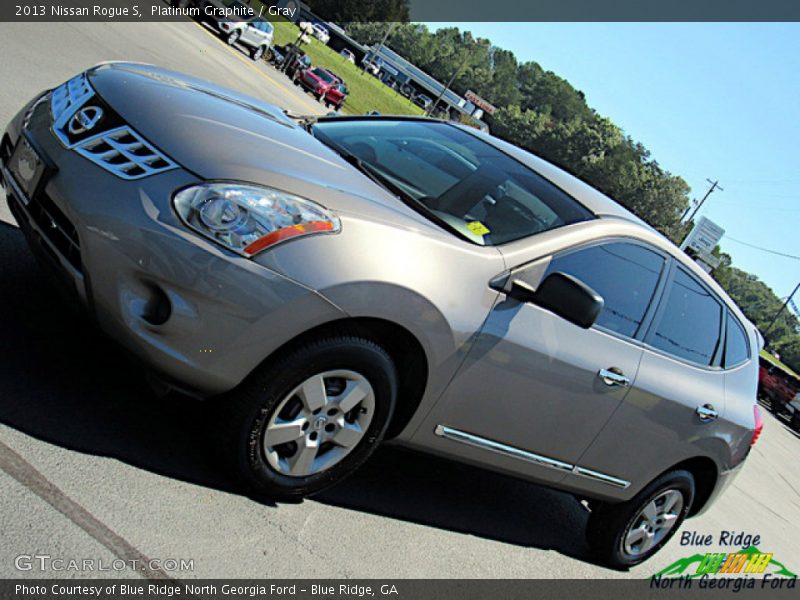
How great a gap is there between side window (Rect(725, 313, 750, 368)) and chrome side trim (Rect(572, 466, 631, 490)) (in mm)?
1132

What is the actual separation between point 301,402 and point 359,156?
1528 millimetres

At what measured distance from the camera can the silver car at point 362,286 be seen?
3072mm

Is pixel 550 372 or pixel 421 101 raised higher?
pixel 550 372

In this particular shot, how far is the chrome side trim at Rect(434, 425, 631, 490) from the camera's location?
3.82 meters

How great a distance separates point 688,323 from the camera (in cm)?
485

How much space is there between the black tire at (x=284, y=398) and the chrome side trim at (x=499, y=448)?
0.35m

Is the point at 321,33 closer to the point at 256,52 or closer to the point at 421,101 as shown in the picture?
the point at 421,101

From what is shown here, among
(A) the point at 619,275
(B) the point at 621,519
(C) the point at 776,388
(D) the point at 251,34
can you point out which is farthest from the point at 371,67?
(A) the point at 619,275

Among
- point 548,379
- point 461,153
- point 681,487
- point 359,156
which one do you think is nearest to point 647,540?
point 681,487

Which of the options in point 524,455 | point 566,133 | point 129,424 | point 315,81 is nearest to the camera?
point 129,424

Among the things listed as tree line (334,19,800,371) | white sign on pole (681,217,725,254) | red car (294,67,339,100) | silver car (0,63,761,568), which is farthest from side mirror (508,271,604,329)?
white sign on pole (681,217,725,254)

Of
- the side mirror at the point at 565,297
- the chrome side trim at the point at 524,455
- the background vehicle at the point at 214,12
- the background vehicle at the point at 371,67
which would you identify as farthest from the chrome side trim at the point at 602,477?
the background vehicle at the point at 371,67

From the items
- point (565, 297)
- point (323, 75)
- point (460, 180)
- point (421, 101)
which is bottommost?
point (421, 101)

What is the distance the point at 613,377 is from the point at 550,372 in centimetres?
49
